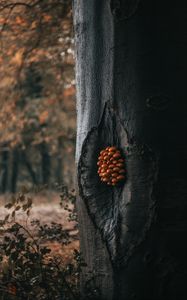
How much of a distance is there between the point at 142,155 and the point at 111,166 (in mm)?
332

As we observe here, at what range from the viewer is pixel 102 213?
190 inches

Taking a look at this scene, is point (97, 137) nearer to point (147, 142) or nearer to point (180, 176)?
point (147, 142)

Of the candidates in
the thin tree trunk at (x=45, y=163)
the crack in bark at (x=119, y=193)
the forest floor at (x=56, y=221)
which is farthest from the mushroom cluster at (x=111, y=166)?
the thin tree trunk at (x=45, y=163)

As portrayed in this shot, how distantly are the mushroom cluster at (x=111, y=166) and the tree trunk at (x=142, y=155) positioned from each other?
0.06 meters

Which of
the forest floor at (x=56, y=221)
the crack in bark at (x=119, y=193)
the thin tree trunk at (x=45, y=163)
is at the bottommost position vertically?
the crack in bark at (x=119, y=193)

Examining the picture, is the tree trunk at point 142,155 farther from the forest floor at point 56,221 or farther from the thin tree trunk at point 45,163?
the thin tree trunk at point 45,163

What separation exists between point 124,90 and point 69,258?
11.5 ft

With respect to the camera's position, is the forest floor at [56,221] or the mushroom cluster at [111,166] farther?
the forest floor at [56,221]

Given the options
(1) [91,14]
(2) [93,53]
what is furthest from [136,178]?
(1) [91,14]

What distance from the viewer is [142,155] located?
452 centimetres

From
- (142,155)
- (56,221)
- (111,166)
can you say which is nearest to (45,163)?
(56,221)

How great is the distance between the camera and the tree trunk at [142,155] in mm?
4434

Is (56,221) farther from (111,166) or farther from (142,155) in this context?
(142,155)

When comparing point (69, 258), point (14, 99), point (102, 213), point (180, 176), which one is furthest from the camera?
point (14, 99)
